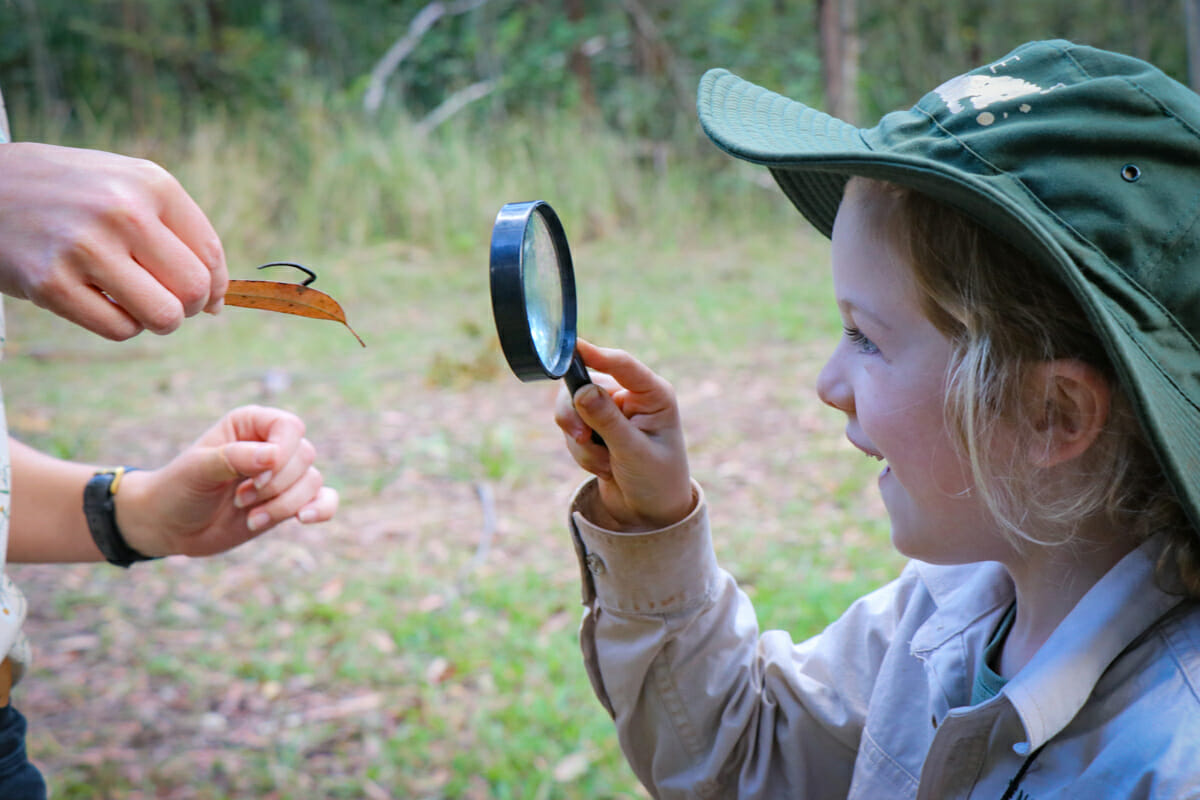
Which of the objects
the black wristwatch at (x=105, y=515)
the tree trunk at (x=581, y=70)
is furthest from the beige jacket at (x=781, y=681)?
the tree trunk at (x=581, y=70)

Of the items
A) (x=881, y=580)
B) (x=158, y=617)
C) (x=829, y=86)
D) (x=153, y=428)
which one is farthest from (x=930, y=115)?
(x=829, y=86)

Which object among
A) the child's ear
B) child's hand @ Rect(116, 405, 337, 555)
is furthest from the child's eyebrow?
child's hand @ Rect(116, 405, 337, 555)

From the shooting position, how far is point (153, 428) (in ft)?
15.7

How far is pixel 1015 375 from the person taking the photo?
3.76 ft

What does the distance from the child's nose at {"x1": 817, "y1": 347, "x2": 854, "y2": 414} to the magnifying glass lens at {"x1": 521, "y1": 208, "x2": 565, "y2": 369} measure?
33cm

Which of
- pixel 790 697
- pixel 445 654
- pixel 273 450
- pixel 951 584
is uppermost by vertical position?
pixel 273 450

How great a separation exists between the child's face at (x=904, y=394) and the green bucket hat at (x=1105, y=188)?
0.50 feet

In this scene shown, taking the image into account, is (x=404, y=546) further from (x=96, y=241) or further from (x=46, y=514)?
(x=96, y=241)

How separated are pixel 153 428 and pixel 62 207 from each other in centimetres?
418

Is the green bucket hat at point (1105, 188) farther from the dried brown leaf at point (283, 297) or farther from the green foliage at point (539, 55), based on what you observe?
the green foliage at point (539, 55)

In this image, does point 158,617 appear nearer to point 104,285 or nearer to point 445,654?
point 445,654

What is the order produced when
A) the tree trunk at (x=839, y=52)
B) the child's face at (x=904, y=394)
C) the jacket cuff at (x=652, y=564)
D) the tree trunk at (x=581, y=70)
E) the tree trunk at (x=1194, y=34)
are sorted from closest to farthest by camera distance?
the child's face at (x=904, y=394), the jacket cuff at (x=652, y=564), the tree trunk at (x=1194, y=34), the tree trunk at (x=839, y=52), the tree trunk at (x=581, y=70)

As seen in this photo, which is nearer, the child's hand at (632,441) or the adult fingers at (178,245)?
the adult fingers at (178,245)

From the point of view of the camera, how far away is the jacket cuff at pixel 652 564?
1.46 metres
